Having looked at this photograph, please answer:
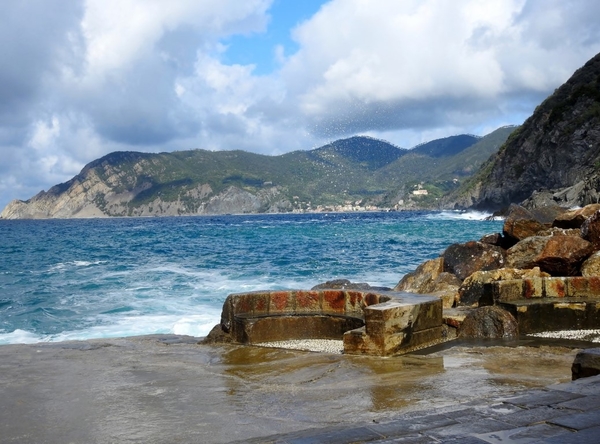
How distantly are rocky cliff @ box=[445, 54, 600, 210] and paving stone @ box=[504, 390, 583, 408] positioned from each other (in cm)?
6182

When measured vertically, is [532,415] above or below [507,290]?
below

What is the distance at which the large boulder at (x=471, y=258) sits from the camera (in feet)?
49.2

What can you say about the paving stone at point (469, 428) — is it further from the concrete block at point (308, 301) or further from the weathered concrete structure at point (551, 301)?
the concrete block at point (308, 301)

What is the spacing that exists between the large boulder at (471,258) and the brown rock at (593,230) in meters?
2.48

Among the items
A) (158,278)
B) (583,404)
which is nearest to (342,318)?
(583,404)

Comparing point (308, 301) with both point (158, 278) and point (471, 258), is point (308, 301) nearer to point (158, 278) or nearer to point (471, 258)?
point (471, 258)

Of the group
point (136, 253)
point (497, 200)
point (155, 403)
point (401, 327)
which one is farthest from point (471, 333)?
point (497, 200)

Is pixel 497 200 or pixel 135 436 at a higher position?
pixel 497 200

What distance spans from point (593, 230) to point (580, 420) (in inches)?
375

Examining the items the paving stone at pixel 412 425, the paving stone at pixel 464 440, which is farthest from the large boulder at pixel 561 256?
the paving stone at pixel 464 440

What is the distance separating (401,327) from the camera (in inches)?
312

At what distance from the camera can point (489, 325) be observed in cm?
907

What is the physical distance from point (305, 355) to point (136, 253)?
112 feet

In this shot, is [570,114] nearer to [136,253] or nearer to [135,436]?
[136,253]
